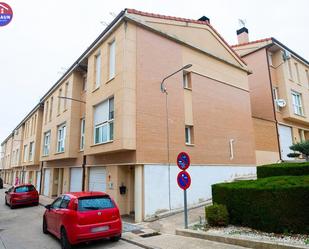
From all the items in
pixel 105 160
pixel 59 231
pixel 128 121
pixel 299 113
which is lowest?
pixel 59 231

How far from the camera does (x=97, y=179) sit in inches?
543

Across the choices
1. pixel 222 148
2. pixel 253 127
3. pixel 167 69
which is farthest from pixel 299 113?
pixel 167 69

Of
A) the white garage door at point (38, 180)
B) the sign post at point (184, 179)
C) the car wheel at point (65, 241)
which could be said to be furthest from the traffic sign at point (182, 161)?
the white garage door at point (38, 180)

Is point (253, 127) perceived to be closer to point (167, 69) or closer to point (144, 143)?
point (167, 69)

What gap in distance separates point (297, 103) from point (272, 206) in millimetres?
17952

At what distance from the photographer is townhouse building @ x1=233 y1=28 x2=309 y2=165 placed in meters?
18.8

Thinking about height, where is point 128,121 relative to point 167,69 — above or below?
below

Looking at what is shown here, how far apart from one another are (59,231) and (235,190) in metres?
5.58

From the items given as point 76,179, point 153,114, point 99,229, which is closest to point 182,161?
point 99,229

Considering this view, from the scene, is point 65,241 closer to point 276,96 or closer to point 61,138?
point 61,138

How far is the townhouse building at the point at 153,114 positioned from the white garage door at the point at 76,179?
0.24 feet

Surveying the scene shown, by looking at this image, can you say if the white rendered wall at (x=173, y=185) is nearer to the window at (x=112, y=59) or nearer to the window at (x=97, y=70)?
the window at (x=112, y=59)

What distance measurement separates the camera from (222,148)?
47.9 ft

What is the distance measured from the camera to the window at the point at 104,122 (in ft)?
39.1
